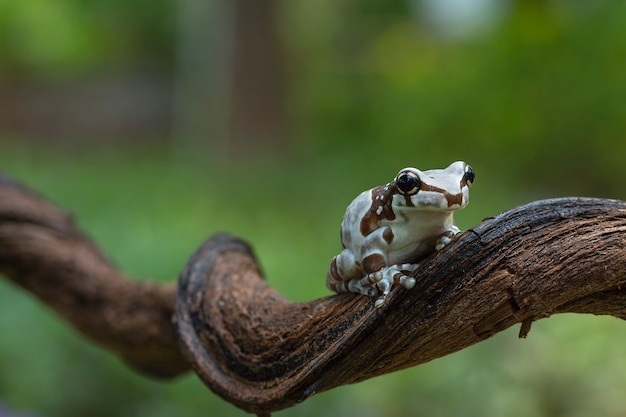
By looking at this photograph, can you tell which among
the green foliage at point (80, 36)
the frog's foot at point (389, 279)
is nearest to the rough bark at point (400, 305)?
the frog's foot at point (389, 279)

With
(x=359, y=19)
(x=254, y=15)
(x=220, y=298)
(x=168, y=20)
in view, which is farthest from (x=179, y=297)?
(x=168, y=20)

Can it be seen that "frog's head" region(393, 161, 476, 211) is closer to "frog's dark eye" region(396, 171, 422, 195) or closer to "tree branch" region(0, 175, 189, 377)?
"frog's dark eye" region(396, 171, 422, 195)

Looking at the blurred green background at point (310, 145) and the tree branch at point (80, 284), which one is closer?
the tree branch at point (80, 284)

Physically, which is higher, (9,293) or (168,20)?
(168,20)

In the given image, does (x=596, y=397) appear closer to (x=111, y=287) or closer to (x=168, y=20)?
(x=111, y=287)

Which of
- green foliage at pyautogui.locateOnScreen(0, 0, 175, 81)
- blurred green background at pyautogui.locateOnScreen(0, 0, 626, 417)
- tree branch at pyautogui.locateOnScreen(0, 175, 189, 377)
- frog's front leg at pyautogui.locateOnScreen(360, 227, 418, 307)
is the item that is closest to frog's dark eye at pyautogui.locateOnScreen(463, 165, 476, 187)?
frog's front leg at pyautogui.locateOnScreen(360, 227, 418, 307)

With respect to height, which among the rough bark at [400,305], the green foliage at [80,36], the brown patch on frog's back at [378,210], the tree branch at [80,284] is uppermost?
the green foliage at [80,36]

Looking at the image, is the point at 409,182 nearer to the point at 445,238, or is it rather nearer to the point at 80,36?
the point at 445,238

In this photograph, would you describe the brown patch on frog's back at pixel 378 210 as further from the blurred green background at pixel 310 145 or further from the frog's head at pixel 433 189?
the blurred green background at pixel 310 145
